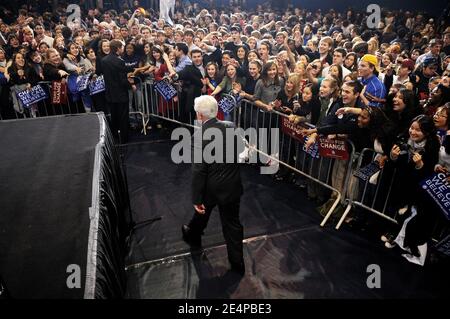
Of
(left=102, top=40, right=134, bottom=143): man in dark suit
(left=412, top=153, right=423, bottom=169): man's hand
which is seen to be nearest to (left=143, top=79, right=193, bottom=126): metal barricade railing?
(left=102, top=40, right=134, bottom=143): man in dark suit

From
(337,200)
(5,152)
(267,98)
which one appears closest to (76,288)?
(5,152)

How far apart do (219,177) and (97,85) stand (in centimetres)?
471

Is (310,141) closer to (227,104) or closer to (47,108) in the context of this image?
(227,104)

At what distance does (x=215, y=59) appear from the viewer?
758 cm

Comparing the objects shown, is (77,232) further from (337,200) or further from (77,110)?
(77,110)

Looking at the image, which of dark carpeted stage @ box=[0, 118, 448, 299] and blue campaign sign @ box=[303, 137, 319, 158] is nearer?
dark carpeted stage @ box=[0, 118, 448, 299]

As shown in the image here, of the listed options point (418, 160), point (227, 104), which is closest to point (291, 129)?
point (227, 104)

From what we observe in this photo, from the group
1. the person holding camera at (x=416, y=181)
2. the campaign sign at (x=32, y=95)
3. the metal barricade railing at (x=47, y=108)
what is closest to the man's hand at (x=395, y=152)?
the person holding camera at (x=416, y=181)

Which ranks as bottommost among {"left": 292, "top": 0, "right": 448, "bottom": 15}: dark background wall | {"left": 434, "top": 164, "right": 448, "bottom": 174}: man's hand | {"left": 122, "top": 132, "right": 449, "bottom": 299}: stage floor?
{"left": 122, "top": 132, "right": 449, "bottom": 299}: stage floor

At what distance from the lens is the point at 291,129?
5.17 metres

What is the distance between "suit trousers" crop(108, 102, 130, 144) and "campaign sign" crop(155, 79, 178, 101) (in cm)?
78

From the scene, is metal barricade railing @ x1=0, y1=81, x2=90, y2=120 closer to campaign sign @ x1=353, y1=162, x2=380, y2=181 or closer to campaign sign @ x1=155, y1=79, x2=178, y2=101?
campaign sign @ x1=155, y1=79, x2=178, y2=101

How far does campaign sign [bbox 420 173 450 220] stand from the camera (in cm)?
353

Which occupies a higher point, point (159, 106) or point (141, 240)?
point (159, 106)
